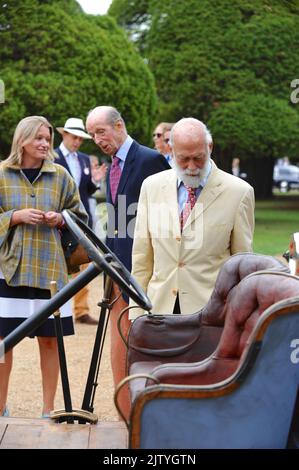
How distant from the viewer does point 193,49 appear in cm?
2542

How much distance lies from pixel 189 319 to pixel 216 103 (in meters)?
21.5

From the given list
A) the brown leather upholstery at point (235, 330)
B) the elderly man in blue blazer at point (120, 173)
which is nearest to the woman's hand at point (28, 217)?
the elderly man in blue blazer at point (120, 173)

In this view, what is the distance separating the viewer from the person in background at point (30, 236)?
231 inches

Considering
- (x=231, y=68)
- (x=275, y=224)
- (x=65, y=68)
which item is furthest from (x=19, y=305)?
(x=275, y=224)

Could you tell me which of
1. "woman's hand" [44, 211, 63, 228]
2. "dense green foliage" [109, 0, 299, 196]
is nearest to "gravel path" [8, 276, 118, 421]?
"woman's hand" [44, 211, 63, 228]

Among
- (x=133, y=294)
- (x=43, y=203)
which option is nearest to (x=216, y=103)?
(x=43, y=203)

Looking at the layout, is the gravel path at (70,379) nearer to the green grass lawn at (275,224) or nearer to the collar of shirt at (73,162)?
the collar of shirt at (73,162)

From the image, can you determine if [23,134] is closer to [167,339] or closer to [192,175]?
[192,175]

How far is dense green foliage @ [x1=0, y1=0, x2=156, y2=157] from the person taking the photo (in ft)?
65.5

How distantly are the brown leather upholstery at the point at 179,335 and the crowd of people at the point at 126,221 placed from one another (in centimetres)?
27

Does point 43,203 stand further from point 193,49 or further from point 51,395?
point 193,49

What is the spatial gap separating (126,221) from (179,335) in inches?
71.6

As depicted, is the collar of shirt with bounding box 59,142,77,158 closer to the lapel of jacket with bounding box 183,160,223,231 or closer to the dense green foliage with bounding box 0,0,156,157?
the lapel of jacket with bounding box 183,160,223,231

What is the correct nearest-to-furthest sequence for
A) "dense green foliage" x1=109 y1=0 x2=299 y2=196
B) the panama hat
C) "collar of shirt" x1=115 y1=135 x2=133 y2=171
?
"collar of shirt" x1=115 y1=135 x2=133 y2=171, the panama hat, "dense green foliage" x1=109 y1=0 x2=299 y2=196
